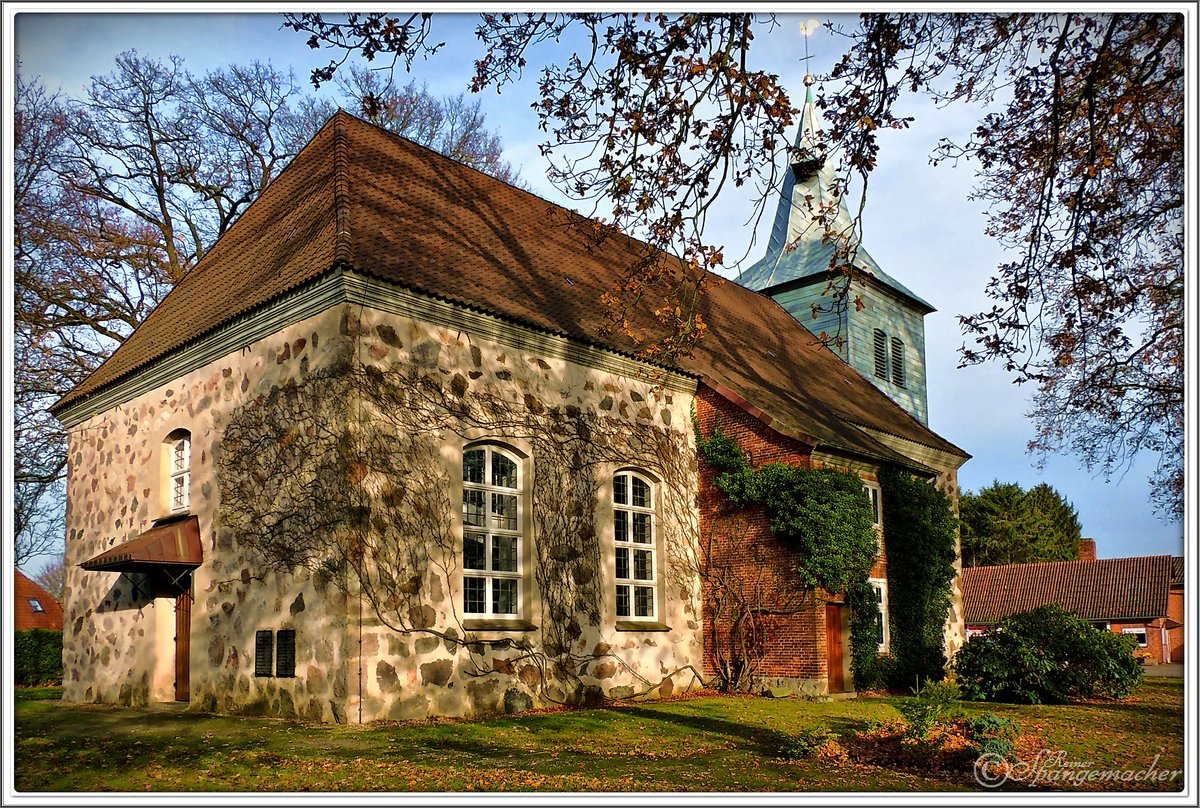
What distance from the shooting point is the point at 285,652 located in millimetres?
12945

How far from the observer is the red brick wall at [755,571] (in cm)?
1688

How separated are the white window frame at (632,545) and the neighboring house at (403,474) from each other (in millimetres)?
51

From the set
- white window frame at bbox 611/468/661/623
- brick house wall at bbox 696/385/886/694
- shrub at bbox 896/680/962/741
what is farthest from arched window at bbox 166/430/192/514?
shrub at bbox 896/680/962/741

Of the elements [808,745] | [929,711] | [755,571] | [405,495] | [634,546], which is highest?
[405,495]

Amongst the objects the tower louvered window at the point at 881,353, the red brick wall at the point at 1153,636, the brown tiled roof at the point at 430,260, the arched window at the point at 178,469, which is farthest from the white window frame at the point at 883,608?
the red brick wall at the point at 1153,636

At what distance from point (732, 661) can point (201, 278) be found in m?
11.6

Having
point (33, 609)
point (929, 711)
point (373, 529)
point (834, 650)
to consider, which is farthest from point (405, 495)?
point (33, 609)

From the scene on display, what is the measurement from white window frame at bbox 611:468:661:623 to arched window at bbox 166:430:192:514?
668cm

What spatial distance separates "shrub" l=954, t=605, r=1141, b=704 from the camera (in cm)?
1653

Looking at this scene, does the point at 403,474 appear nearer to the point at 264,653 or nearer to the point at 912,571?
the point at 264,653

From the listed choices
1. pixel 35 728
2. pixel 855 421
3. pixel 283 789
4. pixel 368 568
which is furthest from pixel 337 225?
pixel 855 421

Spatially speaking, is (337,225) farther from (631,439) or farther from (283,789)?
(283,789)

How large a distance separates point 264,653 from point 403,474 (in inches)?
114

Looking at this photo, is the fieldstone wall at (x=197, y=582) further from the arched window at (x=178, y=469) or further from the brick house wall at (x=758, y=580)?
the brick house wall at (x=758, y=580)
